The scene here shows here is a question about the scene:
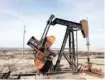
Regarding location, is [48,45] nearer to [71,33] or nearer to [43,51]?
[43,51]

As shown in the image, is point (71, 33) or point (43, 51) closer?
point (43, 51)

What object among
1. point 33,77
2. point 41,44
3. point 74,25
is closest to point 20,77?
point 33,77

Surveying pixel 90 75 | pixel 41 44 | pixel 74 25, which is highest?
pixel 74 25

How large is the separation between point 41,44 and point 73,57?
95.7 inches

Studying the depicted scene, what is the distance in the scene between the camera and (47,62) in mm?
11633

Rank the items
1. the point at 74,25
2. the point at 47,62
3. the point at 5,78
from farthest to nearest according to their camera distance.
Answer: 1. the point at 74,25
2. the point at 47,62
3. the point at 5,78

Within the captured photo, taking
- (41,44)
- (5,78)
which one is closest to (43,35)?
(41,44)

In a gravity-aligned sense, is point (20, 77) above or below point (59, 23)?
below

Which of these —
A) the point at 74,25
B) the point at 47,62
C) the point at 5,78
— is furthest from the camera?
the point at 74,25

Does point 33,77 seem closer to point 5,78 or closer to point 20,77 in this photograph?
point 20,77

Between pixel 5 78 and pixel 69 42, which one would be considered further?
pixel 69 42

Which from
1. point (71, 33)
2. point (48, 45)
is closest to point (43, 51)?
point (48, 45)

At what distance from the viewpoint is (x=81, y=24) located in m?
12.8

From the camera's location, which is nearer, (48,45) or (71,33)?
(48,45)
